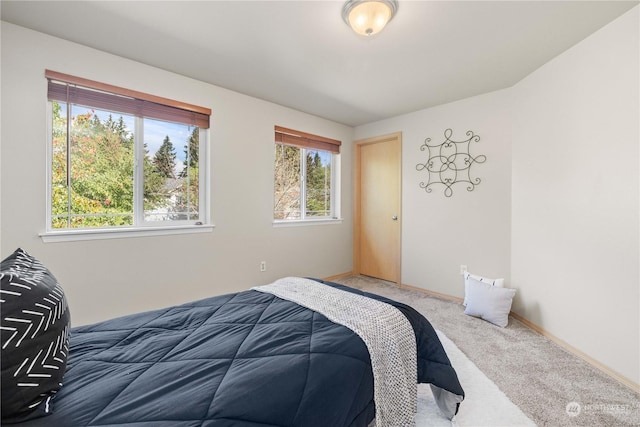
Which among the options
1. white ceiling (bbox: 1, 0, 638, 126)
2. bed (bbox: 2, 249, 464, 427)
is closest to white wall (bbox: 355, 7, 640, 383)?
white ceiling (bbox: 1, 0, 638, 126)

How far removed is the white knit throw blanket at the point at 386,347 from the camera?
1160 millimetres

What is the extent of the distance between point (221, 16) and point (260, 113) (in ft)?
4.73

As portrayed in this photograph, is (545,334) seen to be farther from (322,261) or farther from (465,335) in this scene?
(322,261)

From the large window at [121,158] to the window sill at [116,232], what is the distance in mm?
92

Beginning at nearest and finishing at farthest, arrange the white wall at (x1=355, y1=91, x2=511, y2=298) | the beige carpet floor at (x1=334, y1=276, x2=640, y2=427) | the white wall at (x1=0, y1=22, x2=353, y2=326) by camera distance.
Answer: the beige carpet floor at (x1=334, y1=276, x2=640, y2=427)
the white wall at (x1=0, y1=22, x2=353, y2=326)
the white wall at (x1=355, y1=91, x2=511, y2=298)

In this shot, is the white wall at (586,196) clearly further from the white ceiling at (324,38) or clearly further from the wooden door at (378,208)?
the wooden door at (378,208)

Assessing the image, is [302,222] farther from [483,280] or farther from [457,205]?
[483,280]

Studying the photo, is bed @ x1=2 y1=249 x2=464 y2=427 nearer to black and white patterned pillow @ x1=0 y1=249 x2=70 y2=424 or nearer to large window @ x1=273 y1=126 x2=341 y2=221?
black and white patterned pillow @ x1=0 y1=249 x2=70 y2=424

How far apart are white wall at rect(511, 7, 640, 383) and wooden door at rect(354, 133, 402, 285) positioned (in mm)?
1493

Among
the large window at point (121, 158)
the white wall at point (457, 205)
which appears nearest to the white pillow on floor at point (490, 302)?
the white wall at point (457, 205)

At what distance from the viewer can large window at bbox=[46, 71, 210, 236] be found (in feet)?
7.16

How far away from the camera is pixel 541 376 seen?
184cm

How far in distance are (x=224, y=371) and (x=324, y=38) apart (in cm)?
216

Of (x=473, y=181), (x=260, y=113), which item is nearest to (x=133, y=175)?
(x=260, y=113)
